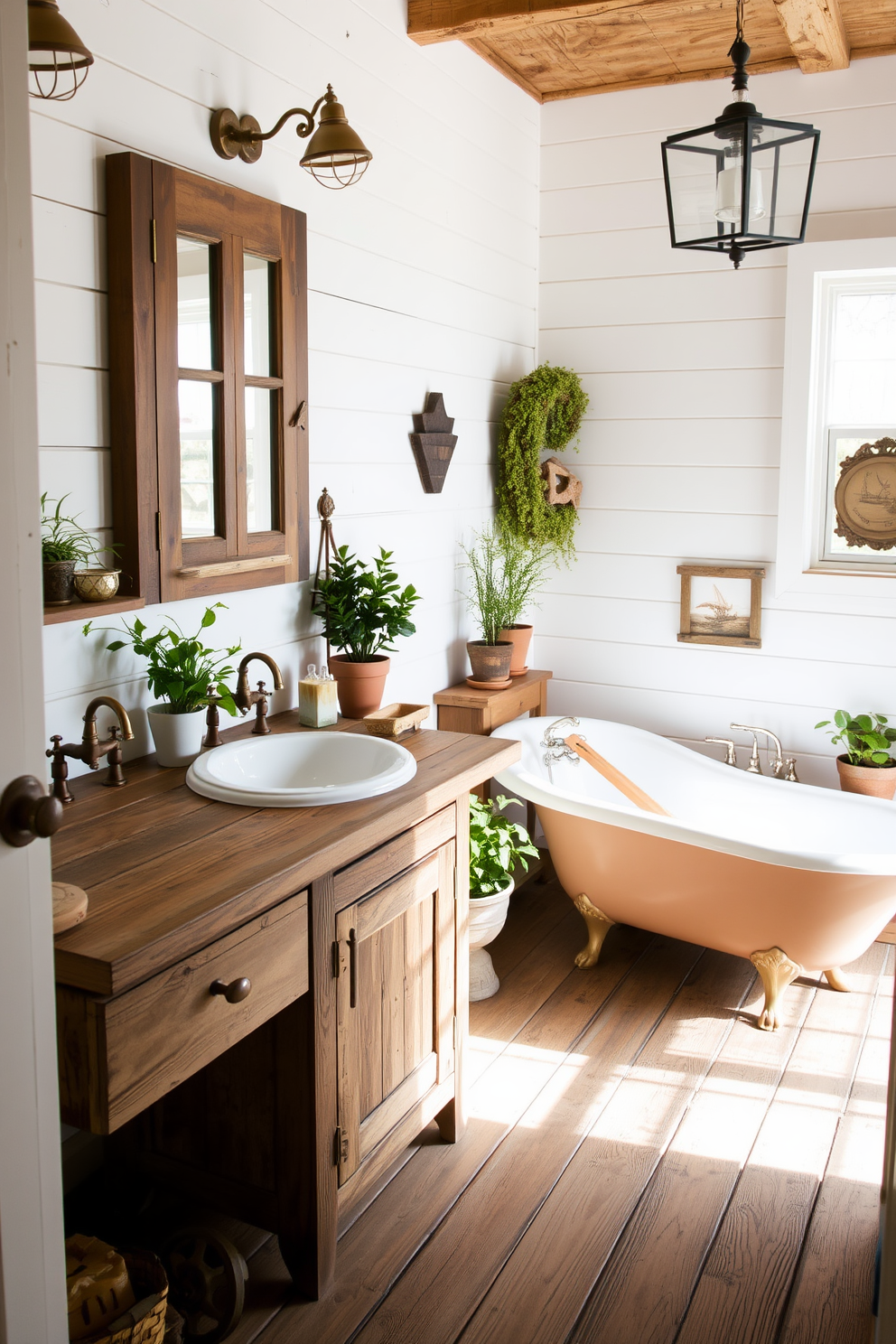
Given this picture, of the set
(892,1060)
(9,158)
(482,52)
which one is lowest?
(892,1060)

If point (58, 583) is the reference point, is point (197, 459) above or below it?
above

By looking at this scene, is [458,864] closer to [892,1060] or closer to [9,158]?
[892,1060]

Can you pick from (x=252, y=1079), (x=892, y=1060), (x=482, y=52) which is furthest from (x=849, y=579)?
(x=252, y=1079)

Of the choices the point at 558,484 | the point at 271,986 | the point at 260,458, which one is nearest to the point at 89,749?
the point at 271,986

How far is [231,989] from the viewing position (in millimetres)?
1628

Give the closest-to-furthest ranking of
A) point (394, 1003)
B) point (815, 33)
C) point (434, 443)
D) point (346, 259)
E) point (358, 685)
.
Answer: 1. point (394, 1003)
2. point (358, 685)
3. point (346, 259)
4. point (815, 33)
5. point (434, 443)

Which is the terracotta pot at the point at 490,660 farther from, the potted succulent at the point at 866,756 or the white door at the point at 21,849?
the white door at the point at 21,849

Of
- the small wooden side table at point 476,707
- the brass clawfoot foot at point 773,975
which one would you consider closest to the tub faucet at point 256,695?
the small wooden side table at point 476,707

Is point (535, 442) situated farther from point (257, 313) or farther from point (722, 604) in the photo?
point (257, 313)

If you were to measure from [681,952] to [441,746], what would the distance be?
1.43 metres

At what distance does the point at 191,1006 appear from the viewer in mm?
1579

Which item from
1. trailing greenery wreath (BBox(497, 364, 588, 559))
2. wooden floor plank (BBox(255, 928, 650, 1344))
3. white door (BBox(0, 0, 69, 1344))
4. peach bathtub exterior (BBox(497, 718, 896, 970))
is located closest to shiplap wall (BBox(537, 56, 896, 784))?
trailing greenery wreath (BBox(497, 364, 588, 559))

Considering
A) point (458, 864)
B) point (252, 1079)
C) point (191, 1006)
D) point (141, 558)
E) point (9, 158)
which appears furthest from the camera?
point (458, 864)

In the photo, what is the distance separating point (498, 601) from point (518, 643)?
184 mm
